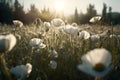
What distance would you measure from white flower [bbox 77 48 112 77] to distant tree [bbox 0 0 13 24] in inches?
1115

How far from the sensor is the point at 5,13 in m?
31.1

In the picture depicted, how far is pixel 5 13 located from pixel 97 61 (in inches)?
1171

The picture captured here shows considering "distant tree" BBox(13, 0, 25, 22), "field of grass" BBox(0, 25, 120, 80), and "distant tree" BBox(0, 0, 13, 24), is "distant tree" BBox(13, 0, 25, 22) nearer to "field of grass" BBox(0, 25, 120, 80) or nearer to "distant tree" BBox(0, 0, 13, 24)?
"distant tree" BBox(0, 0, 13, 24)

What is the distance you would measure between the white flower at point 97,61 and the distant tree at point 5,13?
28.3 meters

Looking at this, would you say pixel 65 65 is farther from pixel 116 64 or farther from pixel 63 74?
pixel 116 64

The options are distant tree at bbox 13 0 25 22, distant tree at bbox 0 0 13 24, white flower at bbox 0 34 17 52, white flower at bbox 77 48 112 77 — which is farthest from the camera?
distant tree at bbox 13 0 25 22

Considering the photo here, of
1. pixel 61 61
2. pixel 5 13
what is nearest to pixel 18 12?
pixel 5 13

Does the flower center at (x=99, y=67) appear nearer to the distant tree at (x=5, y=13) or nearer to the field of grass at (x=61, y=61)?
the field of grass at (x=61, y=61)

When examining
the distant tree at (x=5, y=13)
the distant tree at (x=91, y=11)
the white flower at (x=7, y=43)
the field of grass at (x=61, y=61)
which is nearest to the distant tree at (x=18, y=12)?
the distant tree at (x=5, y=13)

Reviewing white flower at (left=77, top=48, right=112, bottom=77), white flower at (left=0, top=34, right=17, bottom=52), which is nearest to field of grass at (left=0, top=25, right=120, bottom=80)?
white flower at (left=0, top=34, right=17, bottom=52)

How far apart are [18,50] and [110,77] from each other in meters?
1.79

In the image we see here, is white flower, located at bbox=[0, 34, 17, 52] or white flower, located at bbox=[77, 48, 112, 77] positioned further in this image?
white flower, located at bbox=[0, 34, 17, 52]

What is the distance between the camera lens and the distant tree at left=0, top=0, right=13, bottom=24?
3059cm

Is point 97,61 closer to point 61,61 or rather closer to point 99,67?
point 99,67
